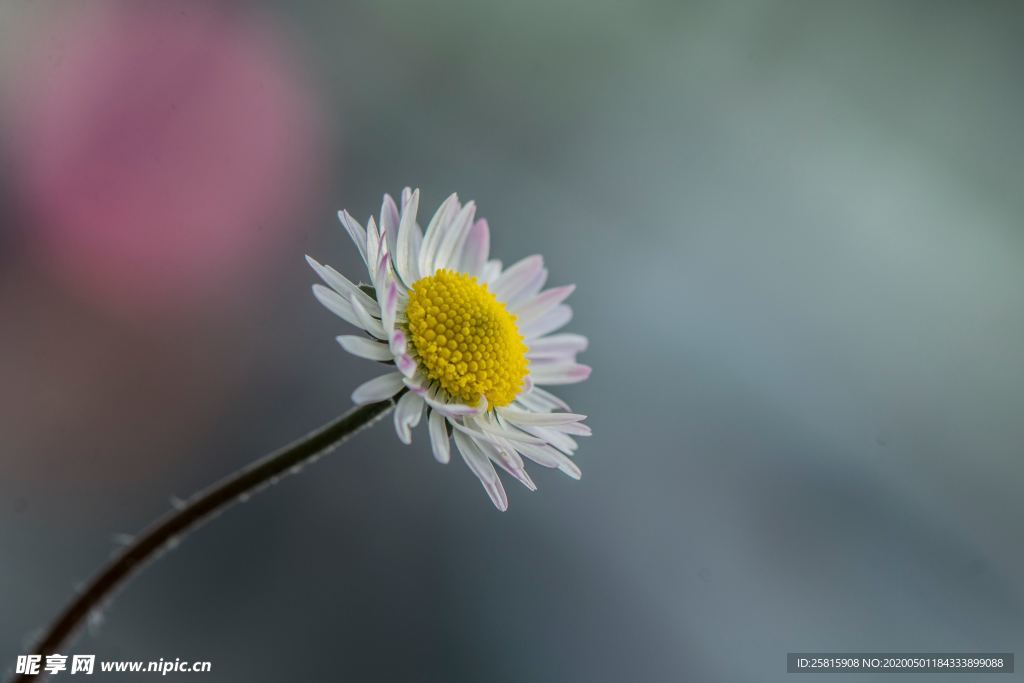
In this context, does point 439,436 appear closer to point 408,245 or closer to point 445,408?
point 445,408

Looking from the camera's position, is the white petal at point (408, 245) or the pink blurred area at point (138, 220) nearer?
the white petal at point (408, 245)

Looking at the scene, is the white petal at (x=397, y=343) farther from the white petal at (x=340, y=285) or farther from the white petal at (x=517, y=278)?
the white petal at (x=517, y=278)

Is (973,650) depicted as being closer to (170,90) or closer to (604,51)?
(604,51)

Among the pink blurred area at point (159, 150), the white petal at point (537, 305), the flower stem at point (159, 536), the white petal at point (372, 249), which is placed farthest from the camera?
the pink blurred area at point (159, 150)

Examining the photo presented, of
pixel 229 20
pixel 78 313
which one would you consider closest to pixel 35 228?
pixel 78 313

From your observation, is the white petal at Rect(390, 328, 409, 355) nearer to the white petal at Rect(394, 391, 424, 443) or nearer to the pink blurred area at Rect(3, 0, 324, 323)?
the white petal at Rect(394, 391, 424, 443)

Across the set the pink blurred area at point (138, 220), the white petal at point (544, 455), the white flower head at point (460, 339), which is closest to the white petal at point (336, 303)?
the white flower head at point (460, 339)

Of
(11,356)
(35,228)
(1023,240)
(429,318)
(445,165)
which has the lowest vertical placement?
(429,318)
